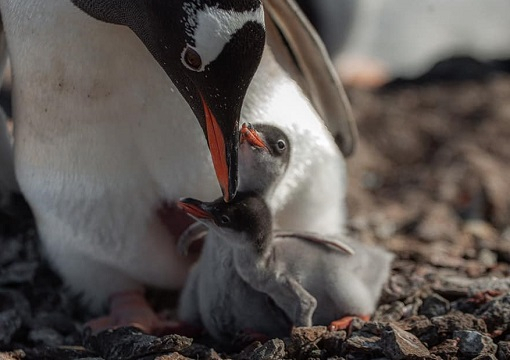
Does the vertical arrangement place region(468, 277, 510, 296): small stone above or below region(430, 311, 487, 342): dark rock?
below

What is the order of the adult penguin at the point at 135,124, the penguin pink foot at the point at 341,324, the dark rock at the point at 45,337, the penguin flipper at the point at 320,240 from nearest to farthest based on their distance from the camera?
1. the adult penguin at the point at 135,124
2. the penguin pink foot at the point at 341,324
3. the penguin flipper at the point at 320,240
4. the dark rock at the point at 45,337

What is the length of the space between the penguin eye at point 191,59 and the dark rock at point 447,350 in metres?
0.83

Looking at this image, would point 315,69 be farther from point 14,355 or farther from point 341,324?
point 14,355

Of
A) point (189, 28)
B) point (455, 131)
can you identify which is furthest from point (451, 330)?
point (455, 131)

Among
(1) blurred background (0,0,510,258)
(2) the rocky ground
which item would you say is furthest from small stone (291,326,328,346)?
(1) blurred background (0,0,510,258)

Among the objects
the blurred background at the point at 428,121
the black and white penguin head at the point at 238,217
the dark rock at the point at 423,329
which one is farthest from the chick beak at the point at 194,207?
the blurred background at the point at 428,121

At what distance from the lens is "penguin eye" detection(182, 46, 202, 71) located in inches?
81.9

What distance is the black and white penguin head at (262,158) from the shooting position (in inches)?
90.3

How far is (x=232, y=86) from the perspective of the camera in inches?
82.9

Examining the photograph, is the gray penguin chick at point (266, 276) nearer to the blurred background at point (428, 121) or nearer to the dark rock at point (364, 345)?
the dark rock at point (364, 345)

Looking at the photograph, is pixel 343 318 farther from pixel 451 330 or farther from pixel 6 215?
pixel 6 215

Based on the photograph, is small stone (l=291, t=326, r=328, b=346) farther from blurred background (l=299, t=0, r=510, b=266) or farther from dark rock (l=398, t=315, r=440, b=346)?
blurred background (l=299, t=0, r=510, b=266)

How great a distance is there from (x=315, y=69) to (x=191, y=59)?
0.90 m

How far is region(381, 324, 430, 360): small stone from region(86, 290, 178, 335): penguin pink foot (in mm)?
647
